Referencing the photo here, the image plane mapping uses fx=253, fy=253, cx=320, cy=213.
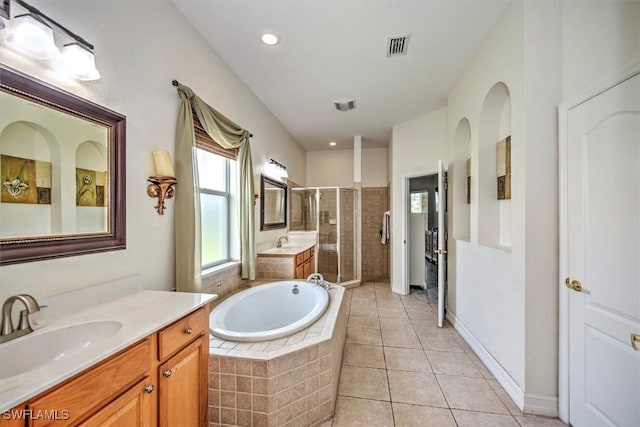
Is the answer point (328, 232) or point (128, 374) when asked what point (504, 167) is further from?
point (328, 232)

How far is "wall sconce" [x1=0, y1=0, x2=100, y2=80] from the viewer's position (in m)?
0.93

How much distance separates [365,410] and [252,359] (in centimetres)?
89

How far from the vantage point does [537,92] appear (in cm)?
166

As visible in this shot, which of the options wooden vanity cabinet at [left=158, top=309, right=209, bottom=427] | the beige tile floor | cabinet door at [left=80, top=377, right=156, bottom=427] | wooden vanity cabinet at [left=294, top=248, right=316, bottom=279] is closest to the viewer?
cabinet door at [left=80, top=377, right=156, bottom=427]

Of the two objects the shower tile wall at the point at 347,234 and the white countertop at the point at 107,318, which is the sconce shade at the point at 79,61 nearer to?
the white countertop at the point at 107,318

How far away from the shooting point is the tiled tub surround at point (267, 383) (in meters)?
1.42

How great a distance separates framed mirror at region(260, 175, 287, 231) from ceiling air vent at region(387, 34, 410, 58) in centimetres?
196

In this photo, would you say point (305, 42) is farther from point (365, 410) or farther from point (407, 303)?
point (407, 303)

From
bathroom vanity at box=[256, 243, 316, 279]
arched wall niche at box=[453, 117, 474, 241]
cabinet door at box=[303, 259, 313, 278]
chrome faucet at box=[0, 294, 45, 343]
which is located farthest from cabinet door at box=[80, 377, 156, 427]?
arched wall niche at box=[453, 117, 474, 241]

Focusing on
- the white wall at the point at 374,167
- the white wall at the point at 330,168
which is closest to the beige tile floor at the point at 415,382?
the white wall at the point at 374,167

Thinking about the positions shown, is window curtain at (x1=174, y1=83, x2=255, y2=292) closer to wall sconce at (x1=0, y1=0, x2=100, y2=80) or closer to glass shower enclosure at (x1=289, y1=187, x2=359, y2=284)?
wall sconce at (x1=0, y1=0, x2=100, y2=80)

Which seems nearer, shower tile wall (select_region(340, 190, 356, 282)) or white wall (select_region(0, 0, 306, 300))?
white wall (select_region(0, 0, 306, 300))

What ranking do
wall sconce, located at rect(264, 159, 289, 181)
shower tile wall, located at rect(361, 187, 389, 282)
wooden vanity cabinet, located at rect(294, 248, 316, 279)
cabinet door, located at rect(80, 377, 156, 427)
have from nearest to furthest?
cabinet door, located at rect(80, 377, 156, 427) < wooden vanity cabinet, located at rect(294, 248, 316, 279) < wall sconce, located at rect(264, 159, 289, 181) < shower tile wall, located at rect(361, 187, 389, 282)

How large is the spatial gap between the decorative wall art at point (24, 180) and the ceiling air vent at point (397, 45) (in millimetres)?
2419
